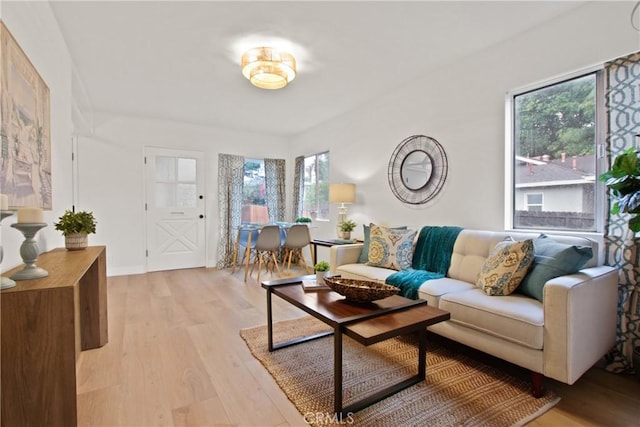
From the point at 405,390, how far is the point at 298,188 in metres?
4.28

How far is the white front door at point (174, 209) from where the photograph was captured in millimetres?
4895

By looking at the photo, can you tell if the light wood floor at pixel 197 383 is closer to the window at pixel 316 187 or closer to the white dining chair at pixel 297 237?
the white dining chair at pixel 297 237

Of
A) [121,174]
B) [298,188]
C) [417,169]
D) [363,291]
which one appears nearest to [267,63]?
[417,169]

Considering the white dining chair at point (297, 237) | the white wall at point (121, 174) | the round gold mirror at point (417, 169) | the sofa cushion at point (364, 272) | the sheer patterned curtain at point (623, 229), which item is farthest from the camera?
the white dining chair at point (297, 237)

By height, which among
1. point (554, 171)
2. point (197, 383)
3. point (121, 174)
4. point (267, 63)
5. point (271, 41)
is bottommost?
point (197, 383)

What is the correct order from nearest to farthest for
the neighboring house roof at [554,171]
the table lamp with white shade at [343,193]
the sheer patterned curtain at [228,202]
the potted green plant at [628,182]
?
1. the potted green plant at [628,182]
2. the neighboring house roof at [554,171]
3. the table lamp with white shade at [343,193]
4. the sheer patterned curtain at [228,202]

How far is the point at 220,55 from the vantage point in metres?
2.84

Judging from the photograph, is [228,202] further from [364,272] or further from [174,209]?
[364,272]

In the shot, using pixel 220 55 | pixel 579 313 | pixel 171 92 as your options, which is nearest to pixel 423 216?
pixel 579 313

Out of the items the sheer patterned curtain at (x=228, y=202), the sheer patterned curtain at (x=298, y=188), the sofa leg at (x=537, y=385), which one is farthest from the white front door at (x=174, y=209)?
the sofa leg at (x=537, y=385)

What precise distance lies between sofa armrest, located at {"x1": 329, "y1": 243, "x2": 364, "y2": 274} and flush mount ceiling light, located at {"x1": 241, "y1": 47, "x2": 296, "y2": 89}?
5.80 ft

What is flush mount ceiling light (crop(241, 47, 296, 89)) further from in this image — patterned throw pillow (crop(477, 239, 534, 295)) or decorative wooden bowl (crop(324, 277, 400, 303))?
patterned throw pillow (crop(477, 239, 534, 295))

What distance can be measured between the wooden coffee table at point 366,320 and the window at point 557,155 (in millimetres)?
1456

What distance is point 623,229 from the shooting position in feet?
6.44
